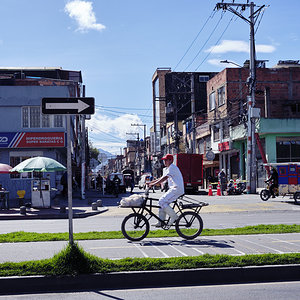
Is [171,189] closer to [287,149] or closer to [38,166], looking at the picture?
[38,166]

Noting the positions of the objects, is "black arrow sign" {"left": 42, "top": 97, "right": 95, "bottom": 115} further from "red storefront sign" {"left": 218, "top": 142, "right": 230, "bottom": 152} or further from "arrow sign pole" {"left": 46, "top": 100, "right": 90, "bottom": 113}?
"red storefront sign" {"left": 218, "top": 142, "right": 230, "bottom": 152}

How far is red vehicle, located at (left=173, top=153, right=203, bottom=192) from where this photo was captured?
38.3m

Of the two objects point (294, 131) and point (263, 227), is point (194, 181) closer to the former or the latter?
point (294, 131)

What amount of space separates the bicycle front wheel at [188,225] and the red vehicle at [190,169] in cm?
2724

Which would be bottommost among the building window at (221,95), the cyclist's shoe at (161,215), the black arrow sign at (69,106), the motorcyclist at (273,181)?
the cyclist's shoe at (161,215)

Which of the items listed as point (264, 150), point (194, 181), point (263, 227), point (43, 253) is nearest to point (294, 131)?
point (264, 150)

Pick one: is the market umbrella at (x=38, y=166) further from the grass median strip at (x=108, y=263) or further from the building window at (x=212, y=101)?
the building window at (x=212, y=101)

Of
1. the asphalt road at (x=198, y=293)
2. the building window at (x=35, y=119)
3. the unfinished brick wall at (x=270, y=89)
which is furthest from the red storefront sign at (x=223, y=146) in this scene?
the asphalt road at (x=198, y=293)

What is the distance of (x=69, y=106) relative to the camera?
7.72 m

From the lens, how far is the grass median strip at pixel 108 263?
6918 mm

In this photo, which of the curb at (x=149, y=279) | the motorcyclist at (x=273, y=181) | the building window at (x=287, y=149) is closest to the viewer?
the curb at (x=149, y=279)

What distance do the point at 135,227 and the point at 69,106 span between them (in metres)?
3.92

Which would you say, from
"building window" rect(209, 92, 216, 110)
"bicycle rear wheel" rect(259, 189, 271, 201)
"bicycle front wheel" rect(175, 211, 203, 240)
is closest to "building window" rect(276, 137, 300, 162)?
"building window" rect(209, 92, 216, 110)

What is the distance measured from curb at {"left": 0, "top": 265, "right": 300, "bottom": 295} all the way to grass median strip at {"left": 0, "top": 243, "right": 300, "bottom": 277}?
0.45 ft
